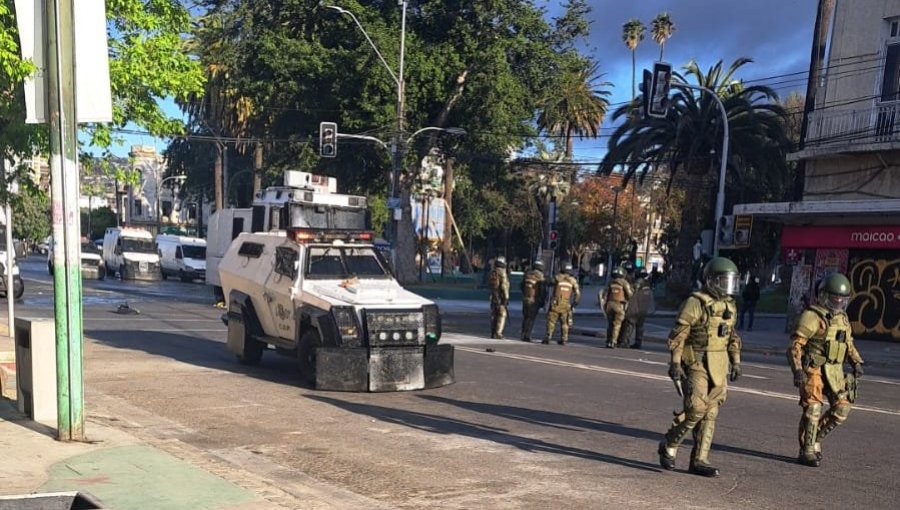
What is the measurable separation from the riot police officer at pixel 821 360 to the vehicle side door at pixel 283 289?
7039 mm

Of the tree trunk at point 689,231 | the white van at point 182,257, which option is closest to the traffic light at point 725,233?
the tree trunk at point 689,231

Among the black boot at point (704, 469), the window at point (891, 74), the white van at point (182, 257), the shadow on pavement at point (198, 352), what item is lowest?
the white van at point (182, 257)

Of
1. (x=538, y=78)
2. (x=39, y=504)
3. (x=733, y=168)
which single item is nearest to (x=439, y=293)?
(x=538, y=78)

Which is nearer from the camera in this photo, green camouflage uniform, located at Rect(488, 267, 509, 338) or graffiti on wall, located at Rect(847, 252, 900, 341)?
green camouflage uniform, located at Rect(488, 267, 509, 338)

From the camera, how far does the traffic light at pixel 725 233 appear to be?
933 inches

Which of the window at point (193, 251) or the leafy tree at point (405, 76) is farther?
the window at point (193, 251)

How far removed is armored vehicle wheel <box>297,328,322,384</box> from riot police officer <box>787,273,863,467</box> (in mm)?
6212

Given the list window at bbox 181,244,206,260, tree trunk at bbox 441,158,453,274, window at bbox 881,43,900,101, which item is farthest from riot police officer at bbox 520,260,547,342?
tree trunk at bbox 441,158,453,274

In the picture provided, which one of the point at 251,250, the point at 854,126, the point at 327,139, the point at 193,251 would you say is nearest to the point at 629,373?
the point at 251,250

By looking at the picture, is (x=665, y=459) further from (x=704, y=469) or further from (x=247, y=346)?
(x=247, y=346)

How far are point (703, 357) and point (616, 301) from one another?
12247 millimetres

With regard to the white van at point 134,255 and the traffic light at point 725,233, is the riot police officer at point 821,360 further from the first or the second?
the white van at point 134,255

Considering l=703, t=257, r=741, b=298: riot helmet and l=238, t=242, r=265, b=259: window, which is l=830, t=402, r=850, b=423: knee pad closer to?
l=703, t=257, r=741, b=298: riot helmet

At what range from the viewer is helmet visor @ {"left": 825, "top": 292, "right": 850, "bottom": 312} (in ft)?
25.2
